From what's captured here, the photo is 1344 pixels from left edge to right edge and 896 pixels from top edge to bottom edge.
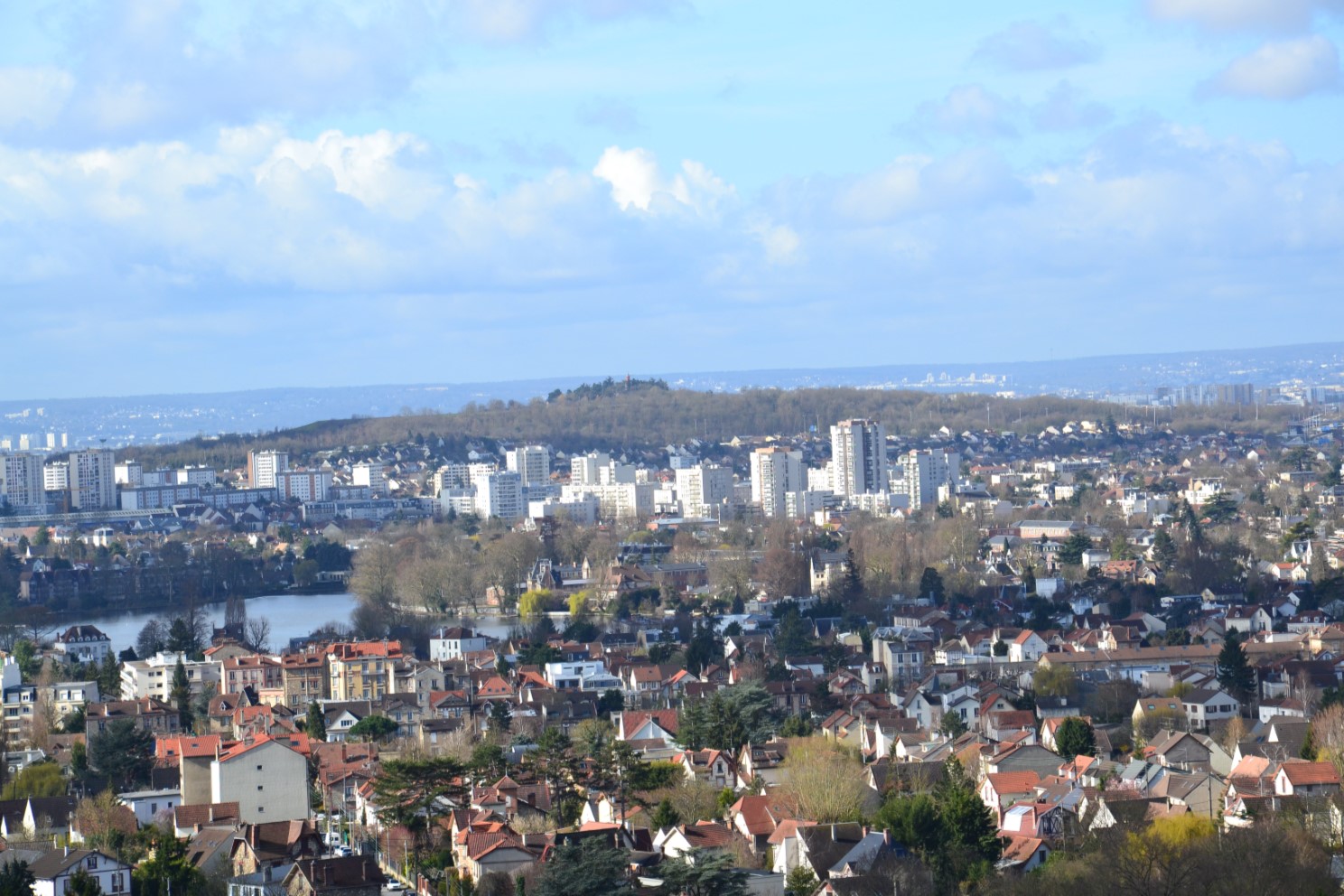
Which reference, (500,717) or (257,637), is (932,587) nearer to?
A: (257,637)

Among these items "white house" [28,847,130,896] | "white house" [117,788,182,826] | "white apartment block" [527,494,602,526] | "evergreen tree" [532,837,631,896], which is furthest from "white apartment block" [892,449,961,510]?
"evergreen tree" [532,837,631,896]

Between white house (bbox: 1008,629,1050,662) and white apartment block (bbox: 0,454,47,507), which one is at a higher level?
white apartment block (bbox: 0,454,47,507)

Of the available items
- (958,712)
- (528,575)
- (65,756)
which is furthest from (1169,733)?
(528,575)

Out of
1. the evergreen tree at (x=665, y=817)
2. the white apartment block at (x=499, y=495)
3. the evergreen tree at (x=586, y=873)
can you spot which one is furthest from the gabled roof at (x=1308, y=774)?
the white apartment block at (x=499, y=495)

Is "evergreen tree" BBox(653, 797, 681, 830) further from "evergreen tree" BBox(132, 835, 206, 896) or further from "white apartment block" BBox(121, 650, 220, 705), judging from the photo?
"white apartment block" BBox(121, 650, 220, 705)

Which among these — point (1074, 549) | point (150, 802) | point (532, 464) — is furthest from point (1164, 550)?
point (532, 464)

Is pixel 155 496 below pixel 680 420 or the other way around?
below
